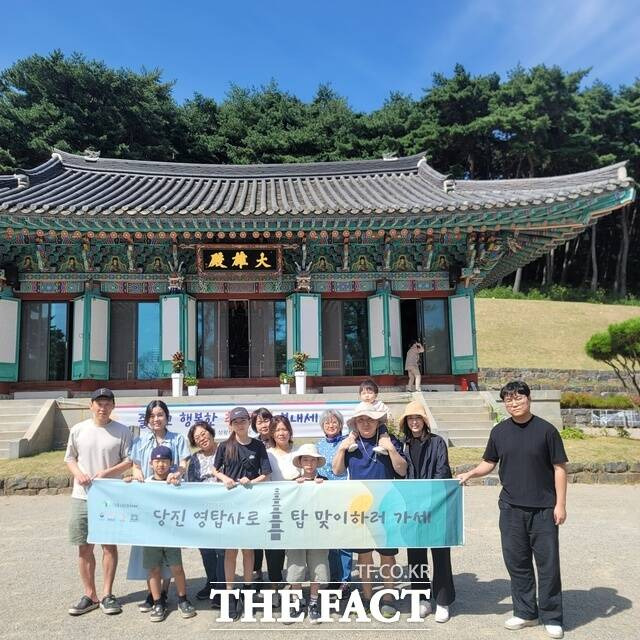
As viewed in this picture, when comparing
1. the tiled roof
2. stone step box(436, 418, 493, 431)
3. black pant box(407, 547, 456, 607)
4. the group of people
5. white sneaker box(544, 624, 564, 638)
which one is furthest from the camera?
the tiled roof

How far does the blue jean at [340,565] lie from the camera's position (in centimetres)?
445

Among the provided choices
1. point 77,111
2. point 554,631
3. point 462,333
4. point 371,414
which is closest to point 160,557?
point 371,414

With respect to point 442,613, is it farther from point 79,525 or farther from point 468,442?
point 468,442

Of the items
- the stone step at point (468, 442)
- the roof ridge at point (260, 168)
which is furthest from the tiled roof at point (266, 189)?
the stone step at point (468, 442)

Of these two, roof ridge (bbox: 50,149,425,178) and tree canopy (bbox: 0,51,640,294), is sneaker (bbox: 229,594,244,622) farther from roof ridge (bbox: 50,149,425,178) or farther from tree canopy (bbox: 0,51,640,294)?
tree canopy (bbox: 0,51,640,294)

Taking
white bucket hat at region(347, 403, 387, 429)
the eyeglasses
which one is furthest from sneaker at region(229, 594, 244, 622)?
the eyeglasses

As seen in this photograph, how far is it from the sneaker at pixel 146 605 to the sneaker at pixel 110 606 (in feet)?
0.50

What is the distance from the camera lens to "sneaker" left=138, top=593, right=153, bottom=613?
4.18 m

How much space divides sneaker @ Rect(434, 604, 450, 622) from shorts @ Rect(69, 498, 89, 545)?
2.78 m

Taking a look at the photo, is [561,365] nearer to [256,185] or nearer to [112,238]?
[256,185]

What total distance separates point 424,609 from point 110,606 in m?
2.37

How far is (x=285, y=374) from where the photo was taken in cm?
1398

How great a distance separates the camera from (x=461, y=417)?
1201cm

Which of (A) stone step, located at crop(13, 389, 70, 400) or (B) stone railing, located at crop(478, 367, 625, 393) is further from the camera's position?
(B) stone railing, located at crop(478, 367, 625, 393)
